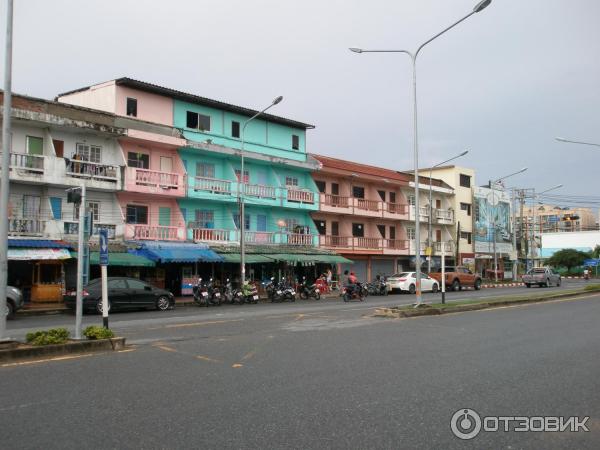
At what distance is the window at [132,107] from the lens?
29.5m

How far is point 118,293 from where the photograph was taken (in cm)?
2227

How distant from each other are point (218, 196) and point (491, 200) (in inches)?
1498

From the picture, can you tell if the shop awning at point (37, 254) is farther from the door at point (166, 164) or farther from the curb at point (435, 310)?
the curb at point (435, 310)

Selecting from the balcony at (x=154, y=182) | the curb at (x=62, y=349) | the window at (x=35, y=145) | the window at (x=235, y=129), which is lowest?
the curb at (x=62, y=349)

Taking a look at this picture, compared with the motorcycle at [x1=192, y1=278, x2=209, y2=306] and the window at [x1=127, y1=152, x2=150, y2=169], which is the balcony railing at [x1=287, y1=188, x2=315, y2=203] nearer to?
the window at [x1=127, y1=152, x2=150, y2=169]

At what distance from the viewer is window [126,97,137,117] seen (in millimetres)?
29500

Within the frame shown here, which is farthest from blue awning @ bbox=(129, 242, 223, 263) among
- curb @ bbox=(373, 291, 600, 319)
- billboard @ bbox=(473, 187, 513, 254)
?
billboard @ bbox=(473, 187, 513, 254)

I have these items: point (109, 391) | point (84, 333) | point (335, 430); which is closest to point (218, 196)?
point (84, 333)

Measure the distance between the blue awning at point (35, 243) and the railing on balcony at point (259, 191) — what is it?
11.8m

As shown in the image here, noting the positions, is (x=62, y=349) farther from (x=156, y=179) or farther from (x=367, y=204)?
(x=367, y=204)

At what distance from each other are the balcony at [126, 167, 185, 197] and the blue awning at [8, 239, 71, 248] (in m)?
4.59

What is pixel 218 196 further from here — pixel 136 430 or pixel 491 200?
pixel 491 200

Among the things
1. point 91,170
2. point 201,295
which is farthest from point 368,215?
point 91,170

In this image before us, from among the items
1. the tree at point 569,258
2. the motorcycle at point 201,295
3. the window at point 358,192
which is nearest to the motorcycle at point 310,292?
the motorcycle at point 201,295
